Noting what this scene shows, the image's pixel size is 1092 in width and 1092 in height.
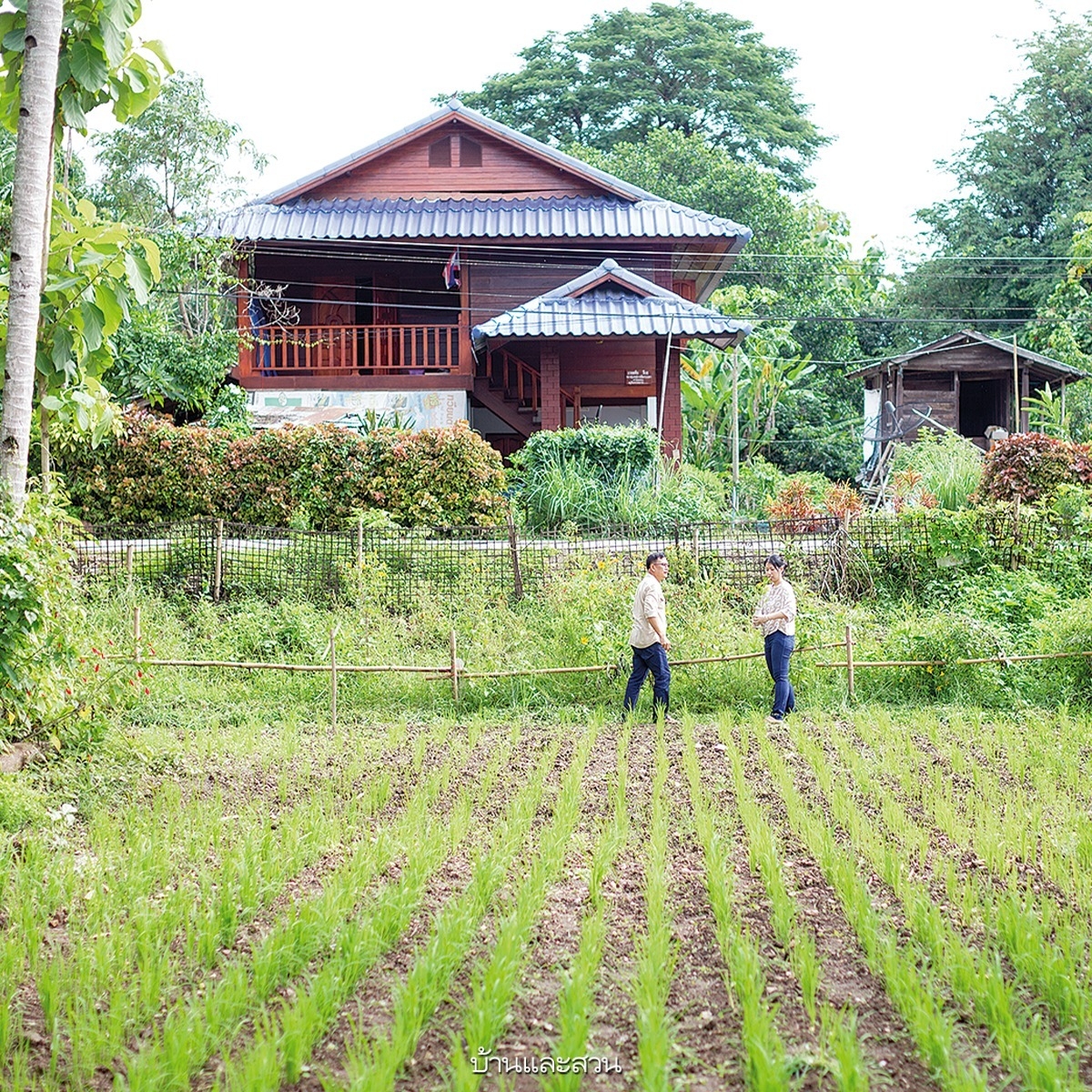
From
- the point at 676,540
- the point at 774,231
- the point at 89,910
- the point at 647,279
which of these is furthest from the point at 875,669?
Result: the point at 774,231

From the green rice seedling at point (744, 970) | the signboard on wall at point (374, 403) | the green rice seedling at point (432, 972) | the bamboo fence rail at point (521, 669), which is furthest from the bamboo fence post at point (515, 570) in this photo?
the signboard on wall at point (374, 403)

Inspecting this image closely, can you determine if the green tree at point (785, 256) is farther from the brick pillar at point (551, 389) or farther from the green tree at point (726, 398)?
the brick pillar at point (551, 389)

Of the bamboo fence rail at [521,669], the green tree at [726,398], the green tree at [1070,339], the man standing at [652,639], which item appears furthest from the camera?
the green tree at [726,398]

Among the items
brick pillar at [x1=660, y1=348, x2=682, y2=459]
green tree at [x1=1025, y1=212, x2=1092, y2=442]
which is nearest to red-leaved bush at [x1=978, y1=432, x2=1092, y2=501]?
green tree at [x1=1025, y1=212, x2=1092, y2=442]

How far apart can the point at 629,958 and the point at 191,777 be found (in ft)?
13.5

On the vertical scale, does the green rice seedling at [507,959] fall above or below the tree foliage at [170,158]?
below

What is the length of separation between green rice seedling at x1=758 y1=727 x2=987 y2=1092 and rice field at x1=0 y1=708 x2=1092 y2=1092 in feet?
0.06

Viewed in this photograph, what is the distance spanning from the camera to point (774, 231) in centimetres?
3394

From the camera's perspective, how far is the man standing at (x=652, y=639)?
1000 cm

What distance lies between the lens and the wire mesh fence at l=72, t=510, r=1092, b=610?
43.5 ft

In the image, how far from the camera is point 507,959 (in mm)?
4688

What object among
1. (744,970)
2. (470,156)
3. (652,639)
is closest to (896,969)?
(744,970)

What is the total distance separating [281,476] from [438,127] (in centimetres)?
1045

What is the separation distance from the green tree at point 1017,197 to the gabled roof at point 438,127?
45.7 feet
